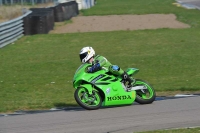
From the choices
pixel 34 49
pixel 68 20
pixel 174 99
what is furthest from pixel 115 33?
pixel 174 99

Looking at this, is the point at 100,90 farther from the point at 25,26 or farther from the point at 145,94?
the point at 25,26

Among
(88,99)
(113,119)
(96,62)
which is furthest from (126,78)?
(113,119)

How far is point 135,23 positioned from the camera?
2894 cm

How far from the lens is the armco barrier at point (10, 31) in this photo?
70.4 feet

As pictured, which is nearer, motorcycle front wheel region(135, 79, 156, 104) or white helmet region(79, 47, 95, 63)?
white helmet region(79, 47, 95, 63)

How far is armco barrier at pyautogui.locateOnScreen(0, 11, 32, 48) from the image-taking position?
21459 millimetres

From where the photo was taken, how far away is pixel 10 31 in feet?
74.0

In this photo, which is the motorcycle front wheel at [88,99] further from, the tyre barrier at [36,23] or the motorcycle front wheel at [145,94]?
the tyre barrier at [36,23]

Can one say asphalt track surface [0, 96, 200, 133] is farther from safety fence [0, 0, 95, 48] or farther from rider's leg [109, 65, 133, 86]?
safety fence [0, 0, 95, 48]

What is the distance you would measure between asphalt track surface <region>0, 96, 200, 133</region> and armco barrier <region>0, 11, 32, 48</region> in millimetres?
11977

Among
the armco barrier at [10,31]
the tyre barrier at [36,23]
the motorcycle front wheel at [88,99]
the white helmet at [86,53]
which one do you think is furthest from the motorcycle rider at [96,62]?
the tyre barrier at [36,23]

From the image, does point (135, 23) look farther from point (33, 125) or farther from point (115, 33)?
point (33, 125)

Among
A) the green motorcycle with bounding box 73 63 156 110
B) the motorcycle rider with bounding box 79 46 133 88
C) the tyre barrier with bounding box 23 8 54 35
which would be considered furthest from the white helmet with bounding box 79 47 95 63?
→ the tyre barrier with bounding box 23 8 54 35

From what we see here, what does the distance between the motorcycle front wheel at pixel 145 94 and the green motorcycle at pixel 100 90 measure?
0.14 m
